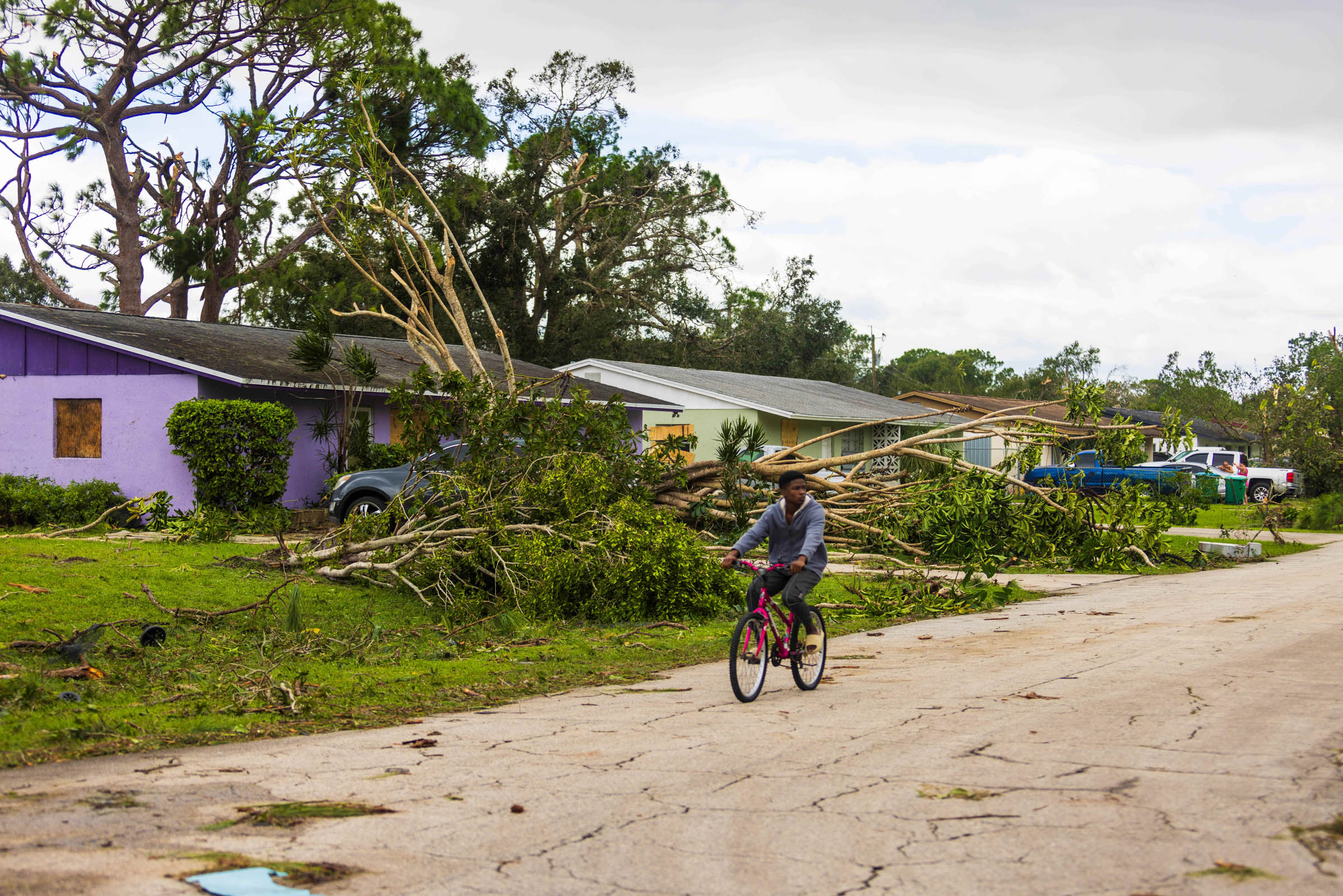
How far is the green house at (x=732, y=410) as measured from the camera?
32.2 metres

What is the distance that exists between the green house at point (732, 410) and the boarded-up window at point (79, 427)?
12.8m

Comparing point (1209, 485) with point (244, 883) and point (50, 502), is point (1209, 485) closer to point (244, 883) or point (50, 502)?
point (50, 502)

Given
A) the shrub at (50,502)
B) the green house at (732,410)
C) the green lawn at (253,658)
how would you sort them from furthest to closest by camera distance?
the green house at (732,410), the shrub at (50,502), the green lawn at (253,658)

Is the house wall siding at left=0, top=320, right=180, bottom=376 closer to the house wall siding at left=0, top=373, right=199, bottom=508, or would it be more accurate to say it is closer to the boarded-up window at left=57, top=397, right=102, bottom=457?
the house wall siding at left=0, top=373, right=199, bottom=508

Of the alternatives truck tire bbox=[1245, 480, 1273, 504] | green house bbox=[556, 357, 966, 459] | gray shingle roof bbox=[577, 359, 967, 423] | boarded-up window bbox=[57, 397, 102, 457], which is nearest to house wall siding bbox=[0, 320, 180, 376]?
boarded-up window bbox=[57, 397, 102, 457]

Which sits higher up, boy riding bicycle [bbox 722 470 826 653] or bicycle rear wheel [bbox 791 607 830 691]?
→ boy riding bicycle [bbox 722 470 826 653]

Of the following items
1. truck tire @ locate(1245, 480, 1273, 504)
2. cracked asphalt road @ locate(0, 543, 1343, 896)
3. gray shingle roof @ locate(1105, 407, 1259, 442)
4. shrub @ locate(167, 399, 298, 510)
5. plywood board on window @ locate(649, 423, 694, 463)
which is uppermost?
gray shingle roof @ locate(1105, 407, 1259, 442)

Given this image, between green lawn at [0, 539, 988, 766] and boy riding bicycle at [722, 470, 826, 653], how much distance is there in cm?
106

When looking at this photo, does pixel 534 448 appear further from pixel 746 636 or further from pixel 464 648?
pixel 746 636

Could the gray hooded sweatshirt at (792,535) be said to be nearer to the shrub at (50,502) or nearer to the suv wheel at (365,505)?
the suv wheel at (365,505)

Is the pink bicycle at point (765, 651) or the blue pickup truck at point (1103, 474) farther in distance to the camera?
the blue pickup truck at point (1103, 474)

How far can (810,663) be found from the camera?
8.08 meters

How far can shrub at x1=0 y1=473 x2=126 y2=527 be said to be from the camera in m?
18.5

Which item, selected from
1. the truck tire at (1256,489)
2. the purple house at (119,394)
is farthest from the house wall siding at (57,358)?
the truck tire at (1256,489)
